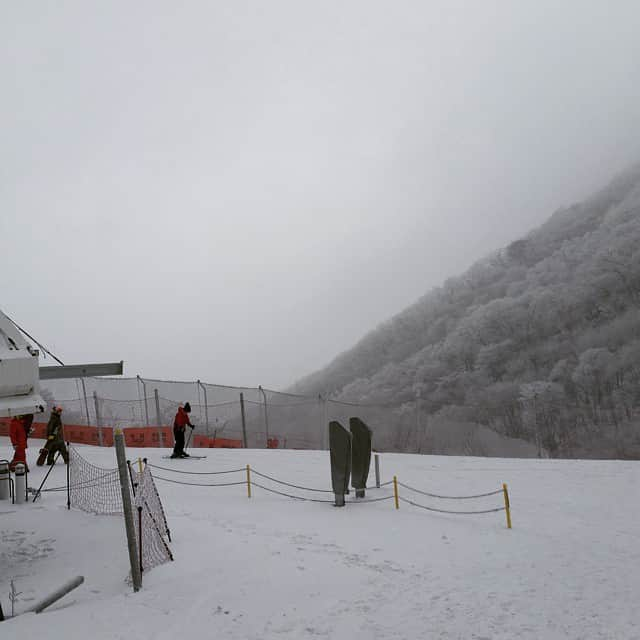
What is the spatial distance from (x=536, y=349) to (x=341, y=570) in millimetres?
40794

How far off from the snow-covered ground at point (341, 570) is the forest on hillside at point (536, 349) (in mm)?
19815

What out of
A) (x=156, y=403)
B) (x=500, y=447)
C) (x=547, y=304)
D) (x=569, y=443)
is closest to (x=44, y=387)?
(x=156, y=403)

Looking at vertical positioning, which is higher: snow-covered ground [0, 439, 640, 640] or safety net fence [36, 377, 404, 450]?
safety net fence [36, 377, 404, 450]

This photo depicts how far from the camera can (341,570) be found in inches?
266

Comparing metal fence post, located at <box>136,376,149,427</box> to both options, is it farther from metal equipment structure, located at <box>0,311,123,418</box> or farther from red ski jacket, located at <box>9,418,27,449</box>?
metal equipment structure, located at <box>0,311,123,418</box>

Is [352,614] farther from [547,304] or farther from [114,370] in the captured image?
[547,304]

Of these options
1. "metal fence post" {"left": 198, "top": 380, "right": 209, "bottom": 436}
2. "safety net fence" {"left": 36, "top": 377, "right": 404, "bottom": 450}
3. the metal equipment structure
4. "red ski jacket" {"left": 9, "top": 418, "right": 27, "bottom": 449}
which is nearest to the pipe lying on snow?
the metal equipment structure

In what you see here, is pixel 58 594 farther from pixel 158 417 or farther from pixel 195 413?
pixel 195 413

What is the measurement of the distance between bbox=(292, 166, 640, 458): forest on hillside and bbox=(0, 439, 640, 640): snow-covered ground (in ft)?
65.0

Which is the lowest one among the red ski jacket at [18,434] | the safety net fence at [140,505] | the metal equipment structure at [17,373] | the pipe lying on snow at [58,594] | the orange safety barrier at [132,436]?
the pipe lying on snow at [58,594]

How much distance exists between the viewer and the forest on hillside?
1203 inches

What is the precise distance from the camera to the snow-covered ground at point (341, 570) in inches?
203

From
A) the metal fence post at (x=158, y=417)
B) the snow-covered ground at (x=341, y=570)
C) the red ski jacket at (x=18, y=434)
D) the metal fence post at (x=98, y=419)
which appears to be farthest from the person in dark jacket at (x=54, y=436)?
the metal fence post at (x=98, y=419)

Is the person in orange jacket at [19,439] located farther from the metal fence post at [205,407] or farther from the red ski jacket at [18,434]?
the metal fence post at [205,407]
